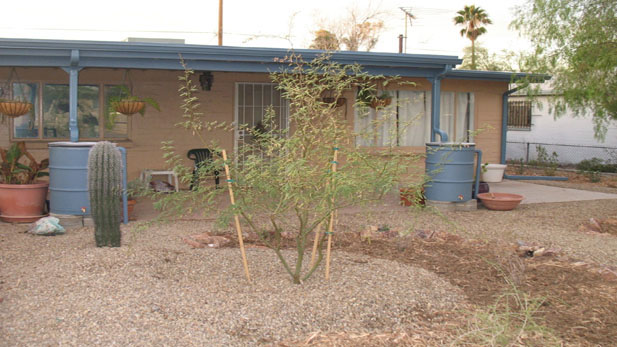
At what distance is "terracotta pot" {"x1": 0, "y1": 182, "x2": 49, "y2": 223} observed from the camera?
8.41 m

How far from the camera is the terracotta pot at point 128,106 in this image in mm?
9234

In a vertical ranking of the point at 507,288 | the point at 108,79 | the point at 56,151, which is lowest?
the point at 507,288

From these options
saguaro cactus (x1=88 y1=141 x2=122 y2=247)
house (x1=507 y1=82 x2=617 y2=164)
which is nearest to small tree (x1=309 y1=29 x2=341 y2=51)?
saguaro cactus (x1=88 y1=141 x2=122 y2=247)

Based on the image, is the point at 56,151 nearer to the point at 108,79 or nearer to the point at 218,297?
the point at 108,79

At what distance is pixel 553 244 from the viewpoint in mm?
7359

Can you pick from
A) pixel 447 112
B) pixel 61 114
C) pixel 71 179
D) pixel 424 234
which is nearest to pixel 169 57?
pixel 71 179

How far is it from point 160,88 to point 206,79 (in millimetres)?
971

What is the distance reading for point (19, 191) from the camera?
8414 mm

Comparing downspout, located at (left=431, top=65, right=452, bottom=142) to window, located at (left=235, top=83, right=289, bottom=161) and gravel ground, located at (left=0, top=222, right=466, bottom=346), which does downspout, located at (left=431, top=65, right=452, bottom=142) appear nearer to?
window, located at (left=235, top=83, right=289, bottom=161)

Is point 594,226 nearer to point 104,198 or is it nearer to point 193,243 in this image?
point 193,243

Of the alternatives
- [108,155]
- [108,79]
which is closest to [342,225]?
[108,155]

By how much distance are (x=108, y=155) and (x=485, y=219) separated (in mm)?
5520

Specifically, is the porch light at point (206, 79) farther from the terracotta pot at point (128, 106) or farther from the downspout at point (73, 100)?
the downspout at point (73, 100)

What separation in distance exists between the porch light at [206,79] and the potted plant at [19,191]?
343cm
